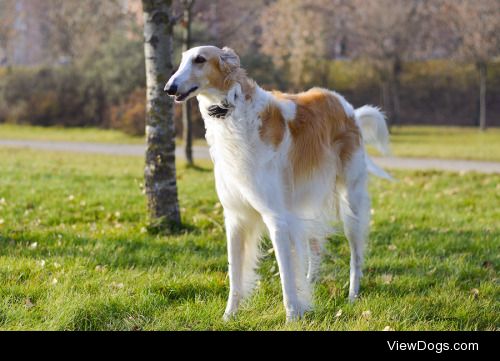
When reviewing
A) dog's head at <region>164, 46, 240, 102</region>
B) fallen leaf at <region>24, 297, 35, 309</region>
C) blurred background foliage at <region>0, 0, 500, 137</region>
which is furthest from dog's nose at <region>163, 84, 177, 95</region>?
blurred background foliage at <region>0, 0, 500, 137</region>

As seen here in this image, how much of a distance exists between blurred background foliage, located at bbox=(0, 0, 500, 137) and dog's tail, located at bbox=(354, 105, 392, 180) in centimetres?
1337

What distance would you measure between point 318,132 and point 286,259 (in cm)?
107

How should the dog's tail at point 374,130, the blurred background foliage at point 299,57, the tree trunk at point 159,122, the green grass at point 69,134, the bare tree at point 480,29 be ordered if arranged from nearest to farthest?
the dog's tail at point 374,130 → the tree trunk at point 159,122 → the green grass at point 69,134 → the blurred background foliage at point 299,57 → the bare tree at point 480,29

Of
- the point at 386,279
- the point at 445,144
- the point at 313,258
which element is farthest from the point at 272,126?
the point at 445,144

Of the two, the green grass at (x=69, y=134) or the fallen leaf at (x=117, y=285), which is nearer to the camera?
the fallen leaf at (x=117, y=285)

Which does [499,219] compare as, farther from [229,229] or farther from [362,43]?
[362,43]

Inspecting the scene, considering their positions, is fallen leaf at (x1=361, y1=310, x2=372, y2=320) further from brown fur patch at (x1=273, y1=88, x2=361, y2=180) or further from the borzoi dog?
brown fur patch at (x1=273, y1=88, x2=361, y2=180)

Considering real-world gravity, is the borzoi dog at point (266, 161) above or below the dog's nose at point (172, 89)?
below

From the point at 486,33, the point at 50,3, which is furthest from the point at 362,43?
the point at 50,3

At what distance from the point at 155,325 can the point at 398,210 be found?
500 centimetres

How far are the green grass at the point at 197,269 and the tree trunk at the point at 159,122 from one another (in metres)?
0.31

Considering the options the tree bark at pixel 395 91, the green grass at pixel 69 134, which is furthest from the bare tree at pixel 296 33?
the green grass at pixel 69 134

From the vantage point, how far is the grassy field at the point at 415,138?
54.0ft

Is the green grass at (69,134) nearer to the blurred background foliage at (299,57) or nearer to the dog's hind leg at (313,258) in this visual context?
the blurred background foliage at (299,57)
